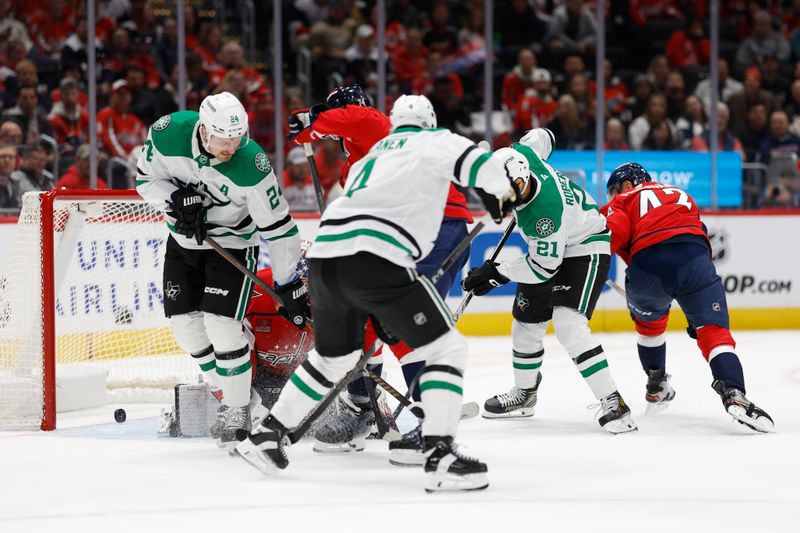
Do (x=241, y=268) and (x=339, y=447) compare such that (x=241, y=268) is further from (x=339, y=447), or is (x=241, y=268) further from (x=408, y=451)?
(x=408, y=451)

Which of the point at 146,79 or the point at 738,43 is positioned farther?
the point at 738,43

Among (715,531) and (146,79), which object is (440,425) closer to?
(715,531)

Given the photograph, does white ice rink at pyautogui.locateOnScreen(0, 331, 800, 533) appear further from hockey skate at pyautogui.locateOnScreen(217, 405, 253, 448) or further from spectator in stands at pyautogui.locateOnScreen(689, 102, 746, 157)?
spectator in stands at pyautogui.locateOnScreen(689, 102, 746, 157)

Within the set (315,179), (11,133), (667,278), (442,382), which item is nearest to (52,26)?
(11,133)

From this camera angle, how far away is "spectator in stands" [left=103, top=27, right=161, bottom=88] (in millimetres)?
7395

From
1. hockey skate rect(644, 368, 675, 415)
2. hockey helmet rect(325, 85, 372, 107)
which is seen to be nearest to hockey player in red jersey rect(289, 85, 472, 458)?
hockey helmet rect(325, 85, 372, 107)

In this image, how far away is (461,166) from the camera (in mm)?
3180

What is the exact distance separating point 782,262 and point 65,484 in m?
5.76

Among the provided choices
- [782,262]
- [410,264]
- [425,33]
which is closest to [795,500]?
[410,264]

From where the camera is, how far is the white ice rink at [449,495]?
2.88 metres

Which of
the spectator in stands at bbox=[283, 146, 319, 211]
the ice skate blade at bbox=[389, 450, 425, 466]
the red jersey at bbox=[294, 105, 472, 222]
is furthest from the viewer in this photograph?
the spectator in stands at bbox=[283, 146, 319, 211]

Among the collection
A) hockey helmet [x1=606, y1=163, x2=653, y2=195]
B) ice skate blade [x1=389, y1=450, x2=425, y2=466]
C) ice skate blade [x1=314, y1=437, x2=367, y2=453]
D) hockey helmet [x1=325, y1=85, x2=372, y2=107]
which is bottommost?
ice skate blade [x1=314, y1=437, x2=367, y2=453]

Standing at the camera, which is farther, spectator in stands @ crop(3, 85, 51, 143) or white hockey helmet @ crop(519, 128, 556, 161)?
spectator in stands @ crop(3, 85, 51, 143)

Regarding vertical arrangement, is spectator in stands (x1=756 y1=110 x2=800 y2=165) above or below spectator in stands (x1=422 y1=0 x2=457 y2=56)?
below
